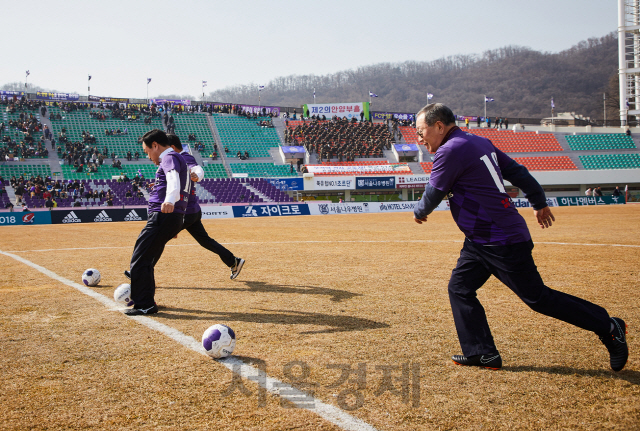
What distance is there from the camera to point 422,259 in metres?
10.0

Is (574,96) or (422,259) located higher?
(574,96)

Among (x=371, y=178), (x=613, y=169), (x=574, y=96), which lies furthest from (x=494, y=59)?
(x=371, y=178)

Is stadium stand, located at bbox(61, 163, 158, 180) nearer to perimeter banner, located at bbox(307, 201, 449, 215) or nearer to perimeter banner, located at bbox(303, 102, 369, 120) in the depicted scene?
perimeter banner, located at bbox(307, 201, 449, 215)

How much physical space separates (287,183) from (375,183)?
946 centimetres

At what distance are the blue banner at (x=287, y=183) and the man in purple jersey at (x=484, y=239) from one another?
146ft

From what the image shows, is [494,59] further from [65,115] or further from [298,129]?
[65,115]

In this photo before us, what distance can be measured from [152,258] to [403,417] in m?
3.98

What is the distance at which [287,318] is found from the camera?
5.35 metres

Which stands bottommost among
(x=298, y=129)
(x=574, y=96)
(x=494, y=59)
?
(x=298, y=129)

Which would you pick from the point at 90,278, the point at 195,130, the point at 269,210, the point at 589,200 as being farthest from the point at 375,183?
the point at 90,278

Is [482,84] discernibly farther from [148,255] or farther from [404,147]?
[148,255]

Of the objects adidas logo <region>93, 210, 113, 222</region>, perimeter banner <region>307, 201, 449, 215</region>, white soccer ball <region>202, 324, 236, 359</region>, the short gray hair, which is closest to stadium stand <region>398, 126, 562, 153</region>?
perimeter banner <region>307, 201, 449, 215</region>

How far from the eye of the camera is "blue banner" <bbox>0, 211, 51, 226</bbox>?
93.6 ft

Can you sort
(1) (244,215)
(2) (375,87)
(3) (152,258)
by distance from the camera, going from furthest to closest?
(2) (375,87), (1) (244,215), (3) (152,258)
